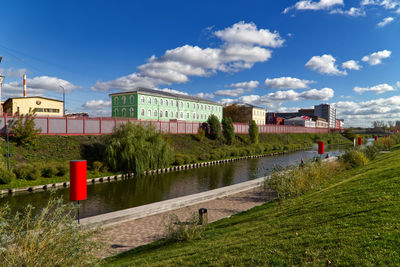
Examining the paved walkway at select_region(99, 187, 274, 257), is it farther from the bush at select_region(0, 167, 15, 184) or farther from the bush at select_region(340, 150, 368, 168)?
the bush at select_region(0, 167, 15, 184)

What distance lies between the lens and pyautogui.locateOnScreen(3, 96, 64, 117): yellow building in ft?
131

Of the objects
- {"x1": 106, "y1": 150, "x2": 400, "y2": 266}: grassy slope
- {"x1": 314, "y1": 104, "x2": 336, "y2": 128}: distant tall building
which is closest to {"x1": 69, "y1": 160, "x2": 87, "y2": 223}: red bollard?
{"x1": 106, "y1": 150, "x2": 400, "y2": 266}: grassy slope

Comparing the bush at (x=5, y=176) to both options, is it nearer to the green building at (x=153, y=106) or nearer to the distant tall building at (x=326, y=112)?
the green building at (x=153, y=106)

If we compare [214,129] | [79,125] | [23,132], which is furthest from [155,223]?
[214,129]

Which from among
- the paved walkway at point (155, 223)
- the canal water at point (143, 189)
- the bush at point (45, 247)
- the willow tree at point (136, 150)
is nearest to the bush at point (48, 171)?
the canal water at point (143, 189)

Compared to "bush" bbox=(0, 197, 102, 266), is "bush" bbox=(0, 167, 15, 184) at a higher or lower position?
lower

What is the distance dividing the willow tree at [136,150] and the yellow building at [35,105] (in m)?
23.2

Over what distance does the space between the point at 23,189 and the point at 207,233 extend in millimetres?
16158

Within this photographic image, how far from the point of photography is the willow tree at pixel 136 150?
2353 cm

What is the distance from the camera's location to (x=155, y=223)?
1012cm

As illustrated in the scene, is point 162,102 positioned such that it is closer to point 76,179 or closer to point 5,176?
point 5,176

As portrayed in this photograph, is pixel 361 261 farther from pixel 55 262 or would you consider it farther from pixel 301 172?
pixel 301 172

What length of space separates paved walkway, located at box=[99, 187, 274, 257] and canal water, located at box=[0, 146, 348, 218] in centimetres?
233

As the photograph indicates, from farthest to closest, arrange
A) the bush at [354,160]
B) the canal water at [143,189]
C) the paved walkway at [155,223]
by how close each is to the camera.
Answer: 1. the bush at [354,160]
2. the canal water at [143,189]
3. the paved walkway at [155,223]
